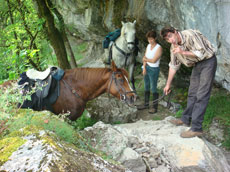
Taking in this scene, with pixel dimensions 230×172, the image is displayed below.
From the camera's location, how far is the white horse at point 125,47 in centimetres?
818

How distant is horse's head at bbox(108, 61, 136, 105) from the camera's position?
16.1 feet

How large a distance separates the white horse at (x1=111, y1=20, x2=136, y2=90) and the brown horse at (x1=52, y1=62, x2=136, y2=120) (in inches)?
138

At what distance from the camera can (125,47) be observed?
28.8 ft

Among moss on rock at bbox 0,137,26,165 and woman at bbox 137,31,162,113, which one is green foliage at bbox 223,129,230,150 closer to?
woman at bbox 137,31,162,113

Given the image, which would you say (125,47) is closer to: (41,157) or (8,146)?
(8,146)

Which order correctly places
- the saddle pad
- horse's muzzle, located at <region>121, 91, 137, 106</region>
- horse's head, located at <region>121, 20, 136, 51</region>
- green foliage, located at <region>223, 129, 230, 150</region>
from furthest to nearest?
horse's head, located at <region>121, 20, 136, 51</region>
horse's muzzle, located at <region>121, 91, 137, 106</region>
green foliage, located at <region>223, 129, 230, 150</region>
the saddle pad

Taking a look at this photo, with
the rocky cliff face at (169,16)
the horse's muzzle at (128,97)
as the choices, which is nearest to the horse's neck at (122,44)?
the rocky cliff face at (169,16)

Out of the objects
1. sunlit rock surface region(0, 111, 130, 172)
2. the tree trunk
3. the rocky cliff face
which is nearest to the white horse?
the rocky cliff face

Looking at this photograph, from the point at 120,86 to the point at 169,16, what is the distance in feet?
8.16

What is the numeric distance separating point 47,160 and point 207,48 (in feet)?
10.9

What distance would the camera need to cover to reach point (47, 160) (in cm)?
138

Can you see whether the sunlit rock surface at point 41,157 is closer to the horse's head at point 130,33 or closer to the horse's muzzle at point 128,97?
the horse's muzzle at point 128,97

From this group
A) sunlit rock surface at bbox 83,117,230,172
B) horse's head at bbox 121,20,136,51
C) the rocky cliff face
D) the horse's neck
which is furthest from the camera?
the horse's neck

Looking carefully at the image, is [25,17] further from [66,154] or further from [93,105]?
[66,154]
